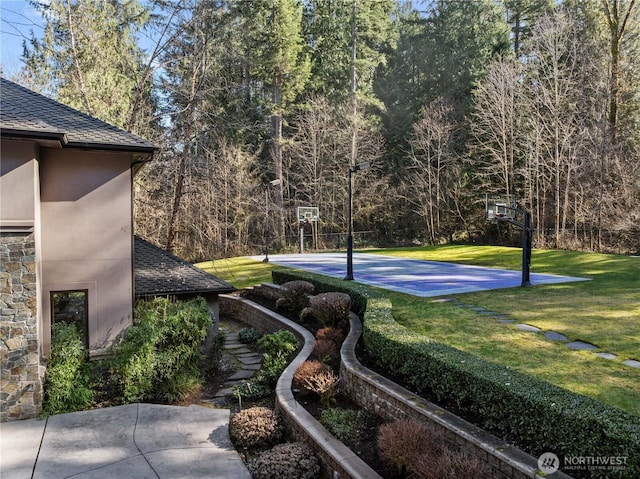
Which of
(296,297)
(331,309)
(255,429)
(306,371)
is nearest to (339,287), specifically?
(296,297)

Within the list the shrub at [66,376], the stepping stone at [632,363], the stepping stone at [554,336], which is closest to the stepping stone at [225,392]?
the shrub at [66,376]

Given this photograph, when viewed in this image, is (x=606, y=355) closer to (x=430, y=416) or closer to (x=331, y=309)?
(x=430, y=416)

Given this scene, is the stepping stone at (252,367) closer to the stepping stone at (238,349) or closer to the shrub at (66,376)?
the stepping stone at (238,349)

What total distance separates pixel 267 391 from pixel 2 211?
4667 millimetres

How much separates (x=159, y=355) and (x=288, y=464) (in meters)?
3.37

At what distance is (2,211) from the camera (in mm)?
5934

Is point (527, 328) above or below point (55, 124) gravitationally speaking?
below

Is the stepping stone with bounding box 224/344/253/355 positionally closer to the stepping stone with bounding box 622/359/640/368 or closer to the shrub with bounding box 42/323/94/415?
the shrub with bounding box 42/323/94/415

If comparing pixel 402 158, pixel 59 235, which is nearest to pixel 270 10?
pixel 402 158

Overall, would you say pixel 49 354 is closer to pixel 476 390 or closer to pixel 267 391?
pixel 267 391

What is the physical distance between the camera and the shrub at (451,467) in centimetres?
348

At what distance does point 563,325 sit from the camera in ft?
25.6

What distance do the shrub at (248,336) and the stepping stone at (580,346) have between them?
6.64m

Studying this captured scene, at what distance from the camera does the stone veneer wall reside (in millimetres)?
5934
